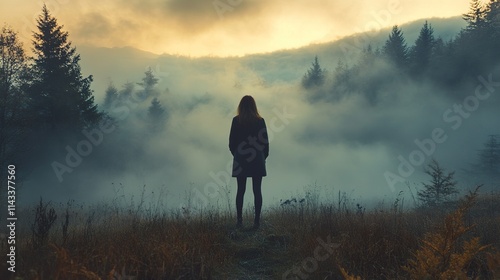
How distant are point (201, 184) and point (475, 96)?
45474mm

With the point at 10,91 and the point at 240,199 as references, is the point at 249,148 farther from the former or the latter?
the point at 10,91

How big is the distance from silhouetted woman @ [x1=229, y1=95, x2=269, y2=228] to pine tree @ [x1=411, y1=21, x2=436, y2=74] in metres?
55.3

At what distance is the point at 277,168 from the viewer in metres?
68.5

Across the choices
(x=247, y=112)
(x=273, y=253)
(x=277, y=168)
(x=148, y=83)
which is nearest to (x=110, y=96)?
(x=148, y=83)

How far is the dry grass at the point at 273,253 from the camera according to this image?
291 cm

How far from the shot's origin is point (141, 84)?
5947cm

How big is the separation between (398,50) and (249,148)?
60.1 metres

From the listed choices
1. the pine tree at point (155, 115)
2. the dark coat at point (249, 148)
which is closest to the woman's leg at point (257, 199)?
the dark coat at point (249, 148)

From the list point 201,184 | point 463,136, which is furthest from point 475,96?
point 201,184

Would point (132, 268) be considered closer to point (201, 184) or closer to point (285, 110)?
point (201, 184)

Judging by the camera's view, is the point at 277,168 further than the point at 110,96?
Yes

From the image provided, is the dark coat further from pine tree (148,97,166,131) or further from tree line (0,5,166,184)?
pine tree (148,97,166,131)

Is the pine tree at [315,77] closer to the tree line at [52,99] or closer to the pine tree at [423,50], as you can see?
the pine tree at [423,50]

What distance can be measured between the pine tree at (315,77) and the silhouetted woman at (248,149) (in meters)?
64.4
